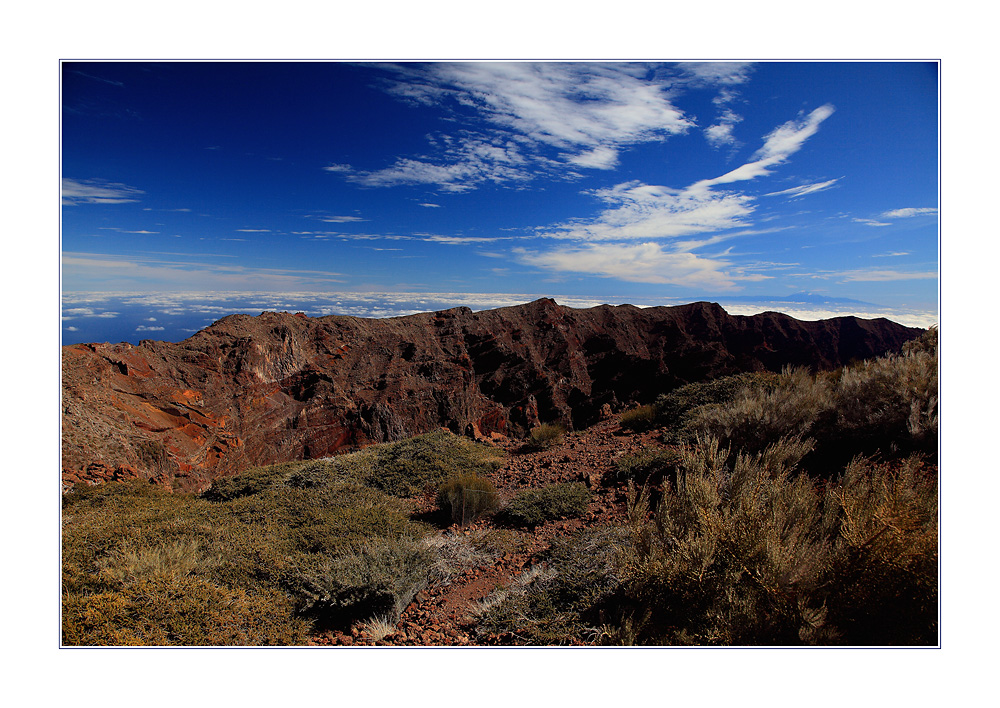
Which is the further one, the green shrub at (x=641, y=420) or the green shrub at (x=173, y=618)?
the green shrub at (x=641, y=420)

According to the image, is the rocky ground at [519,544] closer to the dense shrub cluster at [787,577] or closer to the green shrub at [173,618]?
the green shrub at [173,618]

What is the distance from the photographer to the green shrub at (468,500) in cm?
439

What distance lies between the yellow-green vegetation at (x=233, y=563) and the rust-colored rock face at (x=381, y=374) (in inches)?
113

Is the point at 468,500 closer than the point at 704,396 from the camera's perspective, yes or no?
Yes

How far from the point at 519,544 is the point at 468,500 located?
0.97 meters

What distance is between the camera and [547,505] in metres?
4.17

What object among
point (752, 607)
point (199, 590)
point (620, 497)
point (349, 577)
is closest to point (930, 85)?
point (752, 607)

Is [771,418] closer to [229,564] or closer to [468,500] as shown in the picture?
[468,500]

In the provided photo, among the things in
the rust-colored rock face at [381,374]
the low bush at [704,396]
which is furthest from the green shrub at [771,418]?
the rust-colored rock face at [381,374]

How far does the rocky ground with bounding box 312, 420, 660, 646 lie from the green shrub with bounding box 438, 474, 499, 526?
0.12m

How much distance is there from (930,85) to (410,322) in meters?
14.2

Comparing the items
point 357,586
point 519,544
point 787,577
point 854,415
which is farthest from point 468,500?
point 854,415

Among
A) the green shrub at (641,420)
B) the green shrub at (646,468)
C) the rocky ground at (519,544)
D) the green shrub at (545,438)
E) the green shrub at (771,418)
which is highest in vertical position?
the green shrub at (771,418)

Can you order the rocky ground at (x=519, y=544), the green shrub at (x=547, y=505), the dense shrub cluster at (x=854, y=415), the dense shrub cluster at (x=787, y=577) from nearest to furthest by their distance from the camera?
1. the dense shrub cluster at (x=787, y=577)
2. the rocky ground at (x=519, y=544)
3. the dense shrub cluster at (x=854, y=415)
4. the green shrub at (x=547, y=505)
